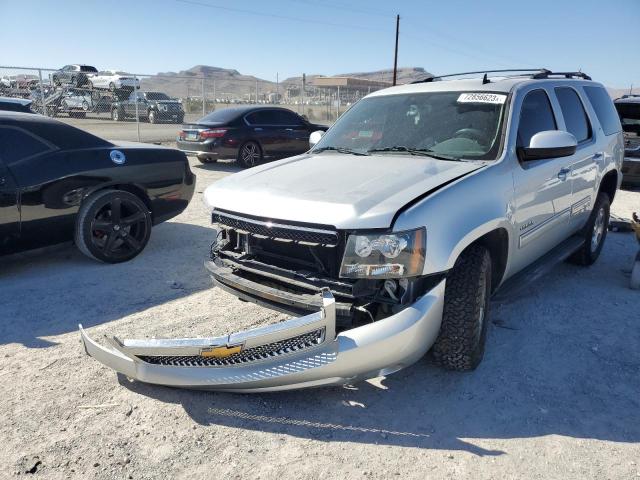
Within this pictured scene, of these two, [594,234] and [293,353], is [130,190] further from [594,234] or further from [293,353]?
[594,234]

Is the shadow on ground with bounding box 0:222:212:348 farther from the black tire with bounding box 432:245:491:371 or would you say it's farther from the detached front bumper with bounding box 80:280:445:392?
the black tire with bounding box 432:245:491:371

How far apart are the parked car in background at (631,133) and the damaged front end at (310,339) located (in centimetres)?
810

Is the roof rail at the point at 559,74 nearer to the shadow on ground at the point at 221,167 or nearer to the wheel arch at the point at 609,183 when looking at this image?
the wheel arch at the point at 609,183

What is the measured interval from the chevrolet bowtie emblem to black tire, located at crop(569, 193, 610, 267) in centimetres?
395

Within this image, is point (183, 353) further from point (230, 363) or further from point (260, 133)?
point (260, 133)

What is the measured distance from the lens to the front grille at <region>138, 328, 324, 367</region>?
2.60 metres

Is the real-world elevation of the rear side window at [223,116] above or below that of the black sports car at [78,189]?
above

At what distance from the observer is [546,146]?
135 inches

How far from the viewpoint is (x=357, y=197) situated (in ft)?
9.26

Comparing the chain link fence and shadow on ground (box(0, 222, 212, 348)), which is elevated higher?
the chain link fence

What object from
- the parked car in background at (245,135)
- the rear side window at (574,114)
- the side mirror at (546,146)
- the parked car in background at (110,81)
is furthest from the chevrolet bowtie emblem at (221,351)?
the parked car in background at (110,81)

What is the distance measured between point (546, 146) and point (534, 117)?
636mm

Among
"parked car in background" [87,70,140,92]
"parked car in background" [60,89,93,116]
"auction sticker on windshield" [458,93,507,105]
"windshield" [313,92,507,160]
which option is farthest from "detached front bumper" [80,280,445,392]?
"parked car in background" [87,70,140,92]

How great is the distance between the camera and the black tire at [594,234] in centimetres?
518
